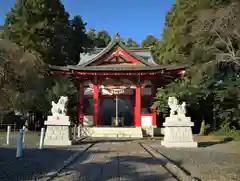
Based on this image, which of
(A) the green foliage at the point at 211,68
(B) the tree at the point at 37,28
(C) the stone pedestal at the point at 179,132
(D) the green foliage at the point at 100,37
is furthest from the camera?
(D) the green foliage at the point at 100,37

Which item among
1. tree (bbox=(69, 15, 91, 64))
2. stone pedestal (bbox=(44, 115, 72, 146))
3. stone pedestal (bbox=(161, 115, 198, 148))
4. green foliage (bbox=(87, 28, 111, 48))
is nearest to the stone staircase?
stone pedestal (bbox=(161, 115, 198, 148))

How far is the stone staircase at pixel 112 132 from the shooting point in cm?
1878

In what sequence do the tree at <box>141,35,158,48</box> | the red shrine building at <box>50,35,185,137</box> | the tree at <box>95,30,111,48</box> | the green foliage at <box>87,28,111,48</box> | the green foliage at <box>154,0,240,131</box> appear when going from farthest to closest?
the tree at <box>95,30,111,48</box> < the green foliage at <box>87,28,111,48</box> < the tree at <box>141,35,158,48</box> < the red shrine building at <box>50,35,185,137</box> < the green foliage at <box>154,0,240,131</box>

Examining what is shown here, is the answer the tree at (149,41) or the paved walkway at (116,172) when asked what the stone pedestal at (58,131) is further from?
the tree at (149,41)

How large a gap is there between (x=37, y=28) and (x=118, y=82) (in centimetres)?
1186

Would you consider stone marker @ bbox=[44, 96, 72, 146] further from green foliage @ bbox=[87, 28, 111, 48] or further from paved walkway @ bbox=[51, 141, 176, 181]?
green foliage @ bbox=[87, 28, 111, 48]

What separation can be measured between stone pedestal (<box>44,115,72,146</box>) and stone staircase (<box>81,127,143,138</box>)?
6.94m

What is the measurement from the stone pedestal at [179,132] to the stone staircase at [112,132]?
6.81 meters

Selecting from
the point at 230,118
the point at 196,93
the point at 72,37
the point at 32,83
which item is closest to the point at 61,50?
the point at 72,37

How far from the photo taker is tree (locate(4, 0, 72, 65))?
87.6ft

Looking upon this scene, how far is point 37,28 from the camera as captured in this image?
27.2m

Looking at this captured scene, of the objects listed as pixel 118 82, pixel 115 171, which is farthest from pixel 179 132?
pixel 118 82

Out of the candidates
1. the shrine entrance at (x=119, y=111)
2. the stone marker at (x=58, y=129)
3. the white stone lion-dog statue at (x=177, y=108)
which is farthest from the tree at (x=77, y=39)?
the white stone lion-dog statue at (x=177, y=108)

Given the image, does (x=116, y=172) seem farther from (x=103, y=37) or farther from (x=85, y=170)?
(x=103, y=37)
